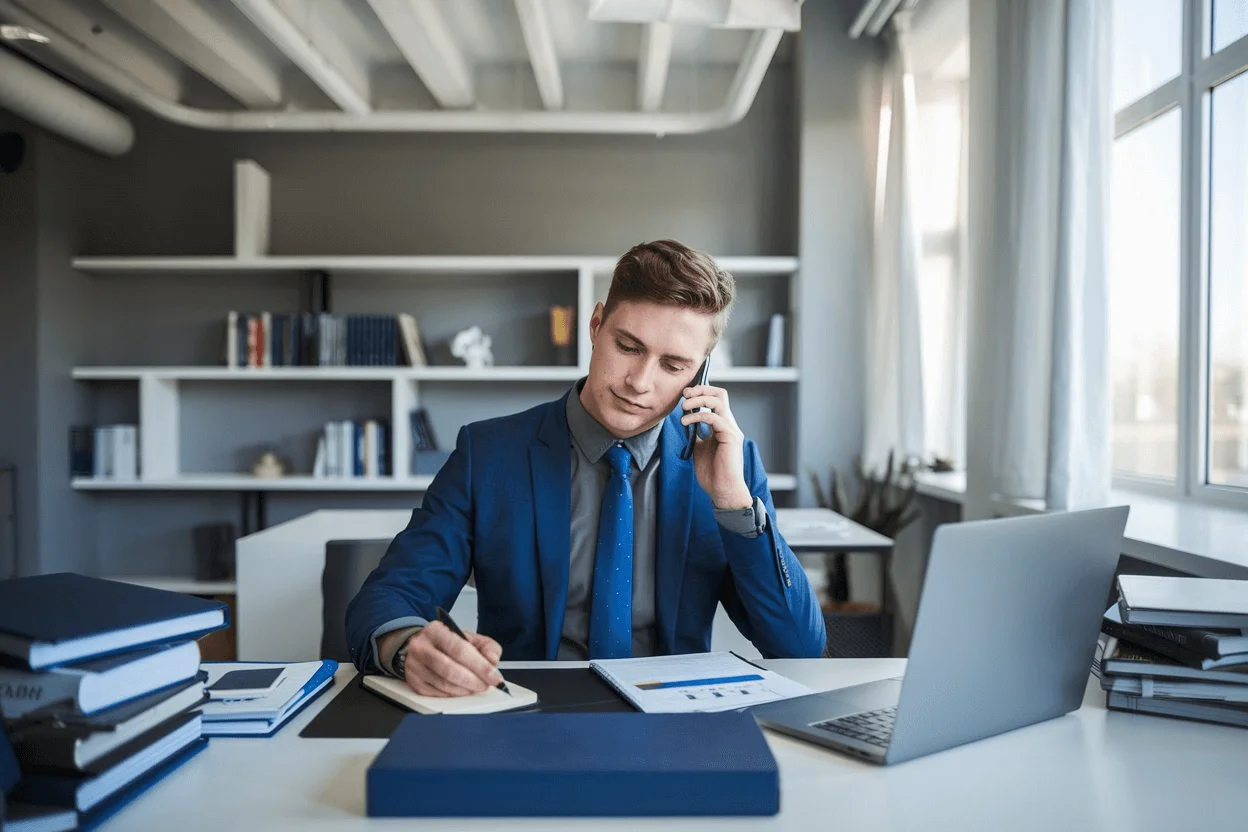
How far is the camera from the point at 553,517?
1.62 m

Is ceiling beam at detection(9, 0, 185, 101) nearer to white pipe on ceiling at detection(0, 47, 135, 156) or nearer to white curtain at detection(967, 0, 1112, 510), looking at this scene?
white pipe on ceiling at detection(0, 47, 135, 156)

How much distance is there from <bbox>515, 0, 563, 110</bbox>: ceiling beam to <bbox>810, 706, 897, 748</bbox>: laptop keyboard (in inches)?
112

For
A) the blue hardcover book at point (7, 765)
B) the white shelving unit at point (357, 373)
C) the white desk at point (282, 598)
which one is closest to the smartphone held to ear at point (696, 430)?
the blue hardcover book at point (7, 765)

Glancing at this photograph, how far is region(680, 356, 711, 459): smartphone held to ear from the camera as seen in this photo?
156cm

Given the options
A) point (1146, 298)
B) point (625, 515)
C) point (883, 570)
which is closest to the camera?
point (625, 515)

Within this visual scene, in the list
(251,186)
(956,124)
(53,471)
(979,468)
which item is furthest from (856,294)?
(53,471)

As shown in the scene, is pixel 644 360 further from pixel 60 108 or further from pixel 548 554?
pixel 60 108

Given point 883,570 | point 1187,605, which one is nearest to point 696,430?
point 1187,605

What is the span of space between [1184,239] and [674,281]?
1839mm

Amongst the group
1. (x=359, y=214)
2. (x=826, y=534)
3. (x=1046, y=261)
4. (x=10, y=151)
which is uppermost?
(x=10, y=151)

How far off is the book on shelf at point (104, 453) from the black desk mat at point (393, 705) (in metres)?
3.84

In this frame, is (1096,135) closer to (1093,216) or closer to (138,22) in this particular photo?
(1093,216)

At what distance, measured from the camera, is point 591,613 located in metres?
1.59

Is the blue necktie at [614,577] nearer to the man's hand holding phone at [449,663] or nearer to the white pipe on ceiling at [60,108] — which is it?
the man's hand holding phone at [449,663]
